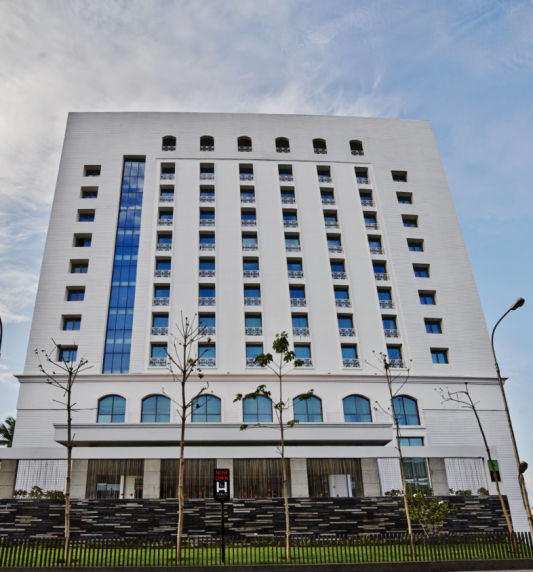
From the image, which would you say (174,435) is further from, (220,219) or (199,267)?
(220,219)

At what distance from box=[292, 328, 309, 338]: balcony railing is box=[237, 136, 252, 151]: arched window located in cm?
2010

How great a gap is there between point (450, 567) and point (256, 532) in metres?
11.9

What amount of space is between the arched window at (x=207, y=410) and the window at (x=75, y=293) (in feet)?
43.7

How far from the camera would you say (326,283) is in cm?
4256

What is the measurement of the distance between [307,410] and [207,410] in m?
7.42

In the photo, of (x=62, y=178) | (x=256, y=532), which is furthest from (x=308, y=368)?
(x=62, y=178)

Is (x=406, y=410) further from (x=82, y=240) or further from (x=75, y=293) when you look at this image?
(x=82, y=240)

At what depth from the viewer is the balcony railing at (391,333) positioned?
4138 cm

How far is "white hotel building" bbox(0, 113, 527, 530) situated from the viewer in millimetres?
32312

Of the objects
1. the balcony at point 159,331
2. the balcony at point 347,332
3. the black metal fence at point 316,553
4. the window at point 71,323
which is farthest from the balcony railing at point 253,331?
the black metal fence at point 316,553

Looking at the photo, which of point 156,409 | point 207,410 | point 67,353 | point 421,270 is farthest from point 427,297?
point 67,353

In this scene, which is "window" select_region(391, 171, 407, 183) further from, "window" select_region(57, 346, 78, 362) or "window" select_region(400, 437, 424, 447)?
"window" select_region(57, 346, 78, 362)

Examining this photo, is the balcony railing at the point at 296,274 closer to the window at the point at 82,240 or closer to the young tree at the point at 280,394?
the young tree at the point at 280,394

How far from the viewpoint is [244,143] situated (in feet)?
168
